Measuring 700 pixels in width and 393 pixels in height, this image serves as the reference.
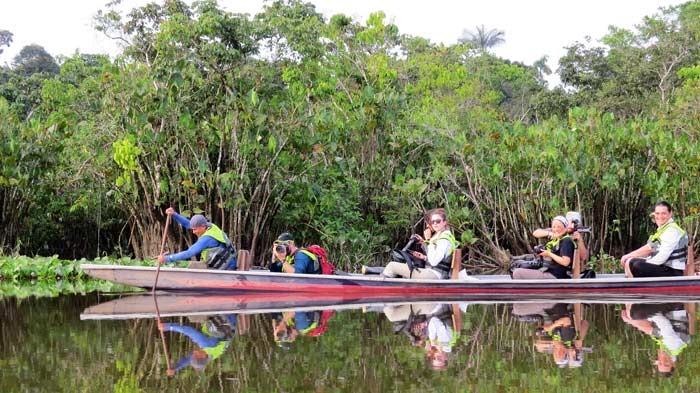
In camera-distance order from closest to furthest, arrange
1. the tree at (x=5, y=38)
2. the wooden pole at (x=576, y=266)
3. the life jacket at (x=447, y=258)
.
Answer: the life jacket at (x=447, y=258), the wooden pole at (x=576, y=266), the tree at (x=5, y=38)

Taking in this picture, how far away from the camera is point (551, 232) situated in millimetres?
11883

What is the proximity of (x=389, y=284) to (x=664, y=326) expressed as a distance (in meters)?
3.98

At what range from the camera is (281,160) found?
15.8 metres

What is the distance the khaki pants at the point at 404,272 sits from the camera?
1213 cm

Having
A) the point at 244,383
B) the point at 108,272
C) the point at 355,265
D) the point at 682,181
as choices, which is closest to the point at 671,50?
the point at 682,181

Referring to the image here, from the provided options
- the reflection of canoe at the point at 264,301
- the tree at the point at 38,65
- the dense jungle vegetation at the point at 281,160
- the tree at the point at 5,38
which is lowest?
the reflection of canoe at the point at 264,301

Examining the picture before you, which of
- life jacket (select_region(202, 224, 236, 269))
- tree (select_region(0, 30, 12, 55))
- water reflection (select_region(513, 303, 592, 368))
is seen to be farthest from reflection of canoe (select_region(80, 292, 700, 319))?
tree (select_region(0, 30, 12, 55))

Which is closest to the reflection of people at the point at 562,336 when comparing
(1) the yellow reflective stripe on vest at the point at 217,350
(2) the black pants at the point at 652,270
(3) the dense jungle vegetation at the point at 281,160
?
(2) the black pants at the point at 652,270

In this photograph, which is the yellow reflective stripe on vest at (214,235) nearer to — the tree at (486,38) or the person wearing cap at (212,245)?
the person wearing cap at (212,245)

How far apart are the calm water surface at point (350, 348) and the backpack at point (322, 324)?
18mm

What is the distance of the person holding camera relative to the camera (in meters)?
12.2

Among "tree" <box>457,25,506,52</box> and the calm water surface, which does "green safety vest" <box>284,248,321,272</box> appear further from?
"tree" <box>457,25,506,52</box>

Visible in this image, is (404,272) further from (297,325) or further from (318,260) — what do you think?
(297,325)

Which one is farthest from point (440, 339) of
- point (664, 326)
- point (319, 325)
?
point (664, 326)
